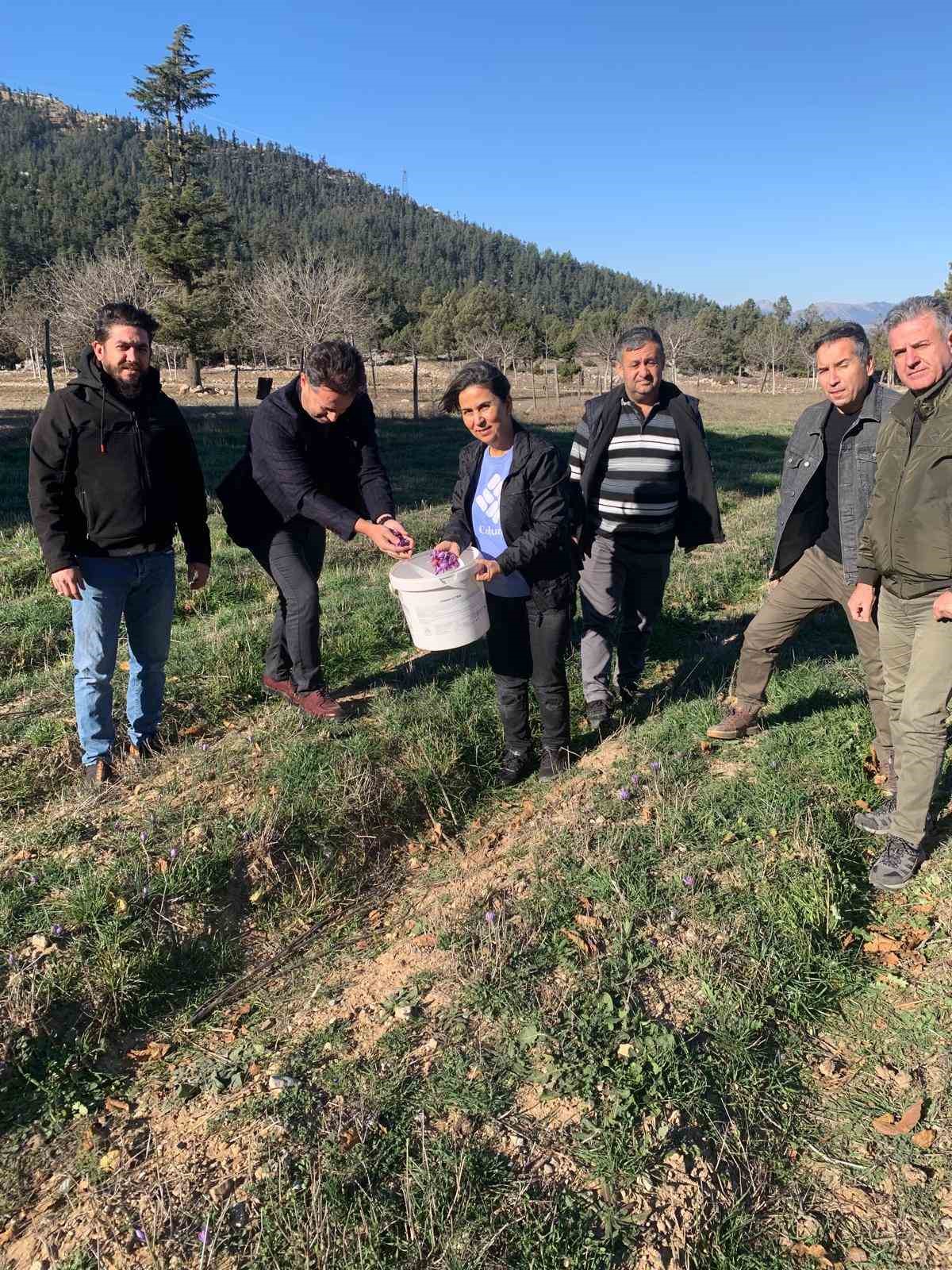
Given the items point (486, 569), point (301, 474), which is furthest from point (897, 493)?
point (301, 474)

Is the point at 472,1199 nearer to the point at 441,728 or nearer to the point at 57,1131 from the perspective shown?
the point at 57,1131

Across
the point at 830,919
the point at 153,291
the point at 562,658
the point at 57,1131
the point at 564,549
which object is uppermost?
the point at 153,291

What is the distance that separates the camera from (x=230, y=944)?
3.47m

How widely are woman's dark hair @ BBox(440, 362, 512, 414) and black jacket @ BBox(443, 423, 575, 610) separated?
0.26m

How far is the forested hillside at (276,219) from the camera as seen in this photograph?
89125mm

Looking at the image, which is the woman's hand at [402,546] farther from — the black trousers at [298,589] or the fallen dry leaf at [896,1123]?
the fallen dry leaf at [896,1123]

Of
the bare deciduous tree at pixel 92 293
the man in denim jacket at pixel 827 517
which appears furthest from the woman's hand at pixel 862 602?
the bare deciduous tree at pixel 92 293

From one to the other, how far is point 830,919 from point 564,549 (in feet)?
6.52

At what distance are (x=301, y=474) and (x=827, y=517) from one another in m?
2.67

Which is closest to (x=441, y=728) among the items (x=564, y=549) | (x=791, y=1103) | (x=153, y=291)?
(x=564, y=549)

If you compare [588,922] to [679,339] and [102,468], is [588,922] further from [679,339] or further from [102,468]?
[679,339]

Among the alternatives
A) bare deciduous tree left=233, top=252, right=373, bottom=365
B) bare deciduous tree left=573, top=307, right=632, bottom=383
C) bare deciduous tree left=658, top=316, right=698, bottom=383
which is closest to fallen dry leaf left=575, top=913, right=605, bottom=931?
bare deciduous tree left=233, top=252, right=373, bottom=365

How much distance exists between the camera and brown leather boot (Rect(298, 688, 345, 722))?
4.82 m

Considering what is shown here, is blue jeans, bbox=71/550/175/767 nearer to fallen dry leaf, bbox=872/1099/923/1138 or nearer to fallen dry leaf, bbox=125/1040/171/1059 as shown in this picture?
fallen dry leaf, bbox=125/1040/171/1059
